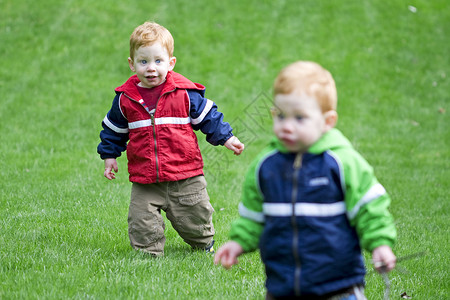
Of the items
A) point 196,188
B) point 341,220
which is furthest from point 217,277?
point 341,220

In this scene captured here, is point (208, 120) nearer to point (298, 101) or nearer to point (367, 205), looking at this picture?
point (298, 101)

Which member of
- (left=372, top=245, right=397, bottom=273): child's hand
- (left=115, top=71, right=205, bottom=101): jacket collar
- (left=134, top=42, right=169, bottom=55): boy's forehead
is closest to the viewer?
(left=372, top=245, right=397, bottom=273): child's hand

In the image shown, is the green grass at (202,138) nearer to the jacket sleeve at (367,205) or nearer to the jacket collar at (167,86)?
the jacket collar at (167,86)

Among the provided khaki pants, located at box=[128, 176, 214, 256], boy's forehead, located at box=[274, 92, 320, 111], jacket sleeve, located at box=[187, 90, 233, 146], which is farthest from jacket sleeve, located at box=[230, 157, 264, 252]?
khaki pants, located at box=[128, 176, 214, 256]

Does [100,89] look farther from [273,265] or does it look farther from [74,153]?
[273,265]

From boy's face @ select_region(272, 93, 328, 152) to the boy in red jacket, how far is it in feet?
6.57

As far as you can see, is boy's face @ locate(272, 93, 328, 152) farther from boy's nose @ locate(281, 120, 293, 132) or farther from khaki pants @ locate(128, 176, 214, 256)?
khaki pants @ locate(128, 176, 214, 256)

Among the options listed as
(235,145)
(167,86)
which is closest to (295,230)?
(235,145)

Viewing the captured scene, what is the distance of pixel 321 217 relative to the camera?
2568 millimetres

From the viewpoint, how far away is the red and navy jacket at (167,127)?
4.56 m

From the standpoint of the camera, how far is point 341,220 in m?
2.62

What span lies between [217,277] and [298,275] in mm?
1781

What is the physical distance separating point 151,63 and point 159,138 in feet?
1.98

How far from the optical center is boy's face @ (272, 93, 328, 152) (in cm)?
250
